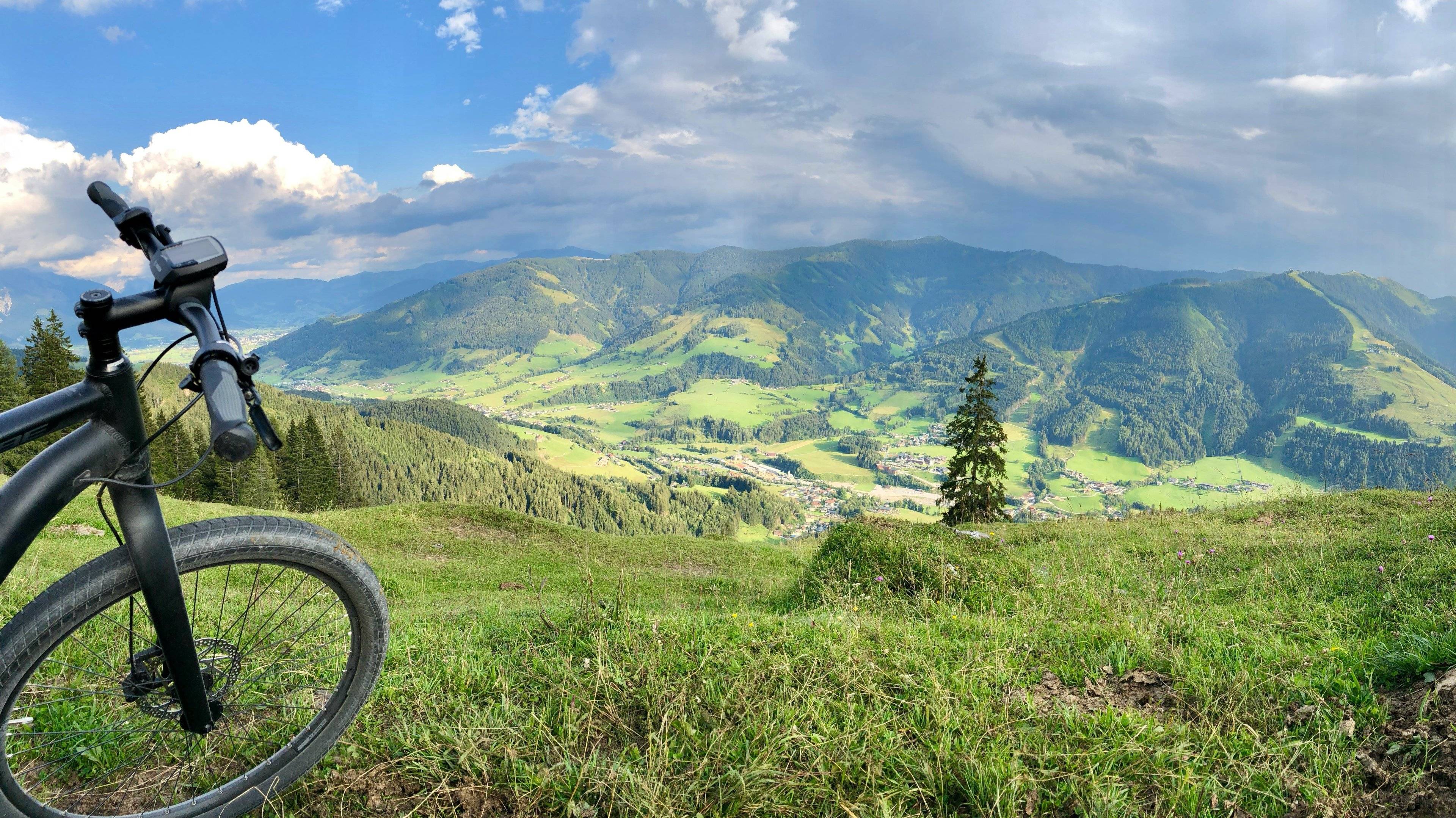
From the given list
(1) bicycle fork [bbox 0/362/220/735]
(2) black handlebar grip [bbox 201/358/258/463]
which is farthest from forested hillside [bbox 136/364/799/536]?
(2) black handlebar grip [bbox 201/358/258/463]

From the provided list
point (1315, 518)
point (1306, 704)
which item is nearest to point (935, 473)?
point (1315, 518)

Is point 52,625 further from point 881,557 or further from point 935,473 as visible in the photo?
point 935,473

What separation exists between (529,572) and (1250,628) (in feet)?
53.7

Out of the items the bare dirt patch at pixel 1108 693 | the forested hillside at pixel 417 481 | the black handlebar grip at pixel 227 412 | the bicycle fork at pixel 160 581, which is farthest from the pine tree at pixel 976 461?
the forested hillside at pixel 417 481

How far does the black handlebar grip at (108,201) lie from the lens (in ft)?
8.68

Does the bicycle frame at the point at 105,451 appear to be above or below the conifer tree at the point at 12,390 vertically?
above

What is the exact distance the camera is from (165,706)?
3.04 meters

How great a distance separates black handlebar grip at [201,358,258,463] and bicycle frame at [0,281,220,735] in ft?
0.76

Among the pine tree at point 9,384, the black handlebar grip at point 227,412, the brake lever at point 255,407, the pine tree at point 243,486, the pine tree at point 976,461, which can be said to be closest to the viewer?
the black handlebar grip at point 227,412

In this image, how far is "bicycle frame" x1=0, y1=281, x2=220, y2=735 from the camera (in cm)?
232

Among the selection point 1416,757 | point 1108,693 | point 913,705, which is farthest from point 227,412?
point 1416,757

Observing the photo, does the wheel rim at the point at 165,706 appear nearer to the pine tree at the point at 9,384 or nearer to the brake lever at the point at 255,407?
the brake lever at the point at 255,407

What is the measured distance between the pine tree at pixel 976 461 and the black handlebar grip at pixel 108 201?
2887cm

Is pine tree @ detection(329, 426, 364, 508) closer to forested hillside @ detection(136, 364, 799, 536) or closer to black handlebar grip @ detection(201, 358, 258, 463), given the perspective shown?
forested hillside @ detection(136, 364, 799, 536)
